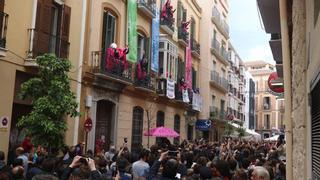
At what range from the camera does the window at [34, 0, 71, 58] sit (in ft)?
49.2

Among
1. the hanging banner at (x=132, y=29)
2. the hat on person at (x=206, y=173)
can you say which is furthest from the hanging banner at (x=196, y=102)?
the hat on person at (x=206, y=173)

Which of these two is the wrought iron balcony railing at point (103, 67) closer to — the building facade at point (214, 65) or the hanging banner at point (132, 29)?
the hanging banner at point (132, 29)

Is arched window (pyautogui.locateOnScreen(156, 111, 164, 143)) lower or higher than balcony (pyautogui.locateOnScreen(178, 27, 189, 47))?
lower

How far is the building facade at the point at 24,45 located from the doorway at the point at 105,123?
8.50ft

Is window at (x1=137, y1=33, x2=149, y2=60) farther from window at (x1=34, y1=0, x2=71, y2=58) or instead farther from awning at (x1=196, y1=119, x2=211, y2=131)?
awning at (x1=196, y1=119, x2=211, y2=131)

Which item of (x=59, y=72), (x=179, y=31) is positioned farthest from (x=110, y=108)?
(x=179, y=31)

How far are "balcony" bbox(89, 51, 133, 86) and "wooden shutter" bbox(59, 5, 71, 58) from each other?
1.78 m

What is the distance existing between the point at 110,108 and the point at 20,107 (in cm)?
622

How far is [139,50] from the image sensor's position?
2402cm

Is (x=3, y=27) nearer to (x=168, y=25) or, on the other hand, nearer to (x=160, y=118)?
(x=168, y=25)

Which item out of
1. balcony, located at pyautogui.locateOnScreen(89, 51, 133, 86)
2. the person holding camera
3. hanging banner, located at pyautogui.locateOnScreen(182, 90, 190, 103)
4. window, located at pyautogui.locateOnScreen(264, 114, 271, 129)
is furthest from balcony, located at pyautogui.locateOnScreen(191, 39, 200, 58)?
window, located at pyautogui.locateOnScreen(264, 114, 271, 129)

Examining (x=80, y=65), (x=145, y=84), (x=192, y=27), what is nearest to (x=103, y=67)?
(x=80, y=65)

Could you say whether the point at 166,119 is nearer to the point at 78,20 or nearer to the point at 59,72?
the point at 78,20

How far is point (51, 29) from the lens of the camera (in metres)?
16.2
